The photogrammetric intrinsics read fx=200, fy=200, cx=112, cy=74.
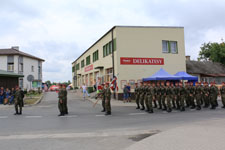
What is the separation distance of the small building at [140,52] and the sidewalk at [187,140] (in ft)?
43.7

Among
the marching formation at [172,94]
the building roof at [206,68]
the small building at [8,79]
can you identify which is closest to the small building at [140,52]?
the building roof at [206,68]

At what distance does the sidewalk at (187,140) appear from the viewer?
5031mm

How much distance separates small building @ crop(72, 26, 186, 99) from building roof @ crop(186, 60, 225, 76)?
5.13m

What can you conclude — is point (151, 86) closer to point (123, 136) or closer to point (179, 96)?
→ point (179, 96)

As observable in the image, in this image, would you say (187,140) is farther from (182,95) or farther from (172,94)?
(182,95)

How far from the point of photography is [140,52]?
20734mm

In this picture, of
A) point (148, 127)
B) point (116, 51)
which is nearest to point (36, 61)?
point (116, 51)

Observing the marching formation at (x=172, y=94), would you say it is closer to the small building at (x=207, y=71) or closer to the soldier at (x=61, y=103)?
the soldier at (x=61, y=103)

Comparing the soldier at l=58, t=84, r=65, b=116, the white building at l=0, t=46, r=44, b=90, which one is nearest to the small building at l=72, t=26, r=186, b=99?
the soldier at l=58, t=84, r=65, b=116

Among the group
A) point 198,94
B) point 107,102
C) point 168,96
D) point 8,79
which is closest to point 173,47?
point 198,94

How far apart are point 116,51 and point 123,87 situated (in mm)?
3675

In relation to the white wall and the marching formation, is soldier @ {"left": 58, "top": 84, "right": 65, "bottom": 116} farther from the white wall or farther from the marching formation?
the white wall

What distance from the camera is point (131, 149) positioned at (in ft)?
16.2

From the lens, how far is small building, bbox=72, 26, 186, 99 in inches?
794
